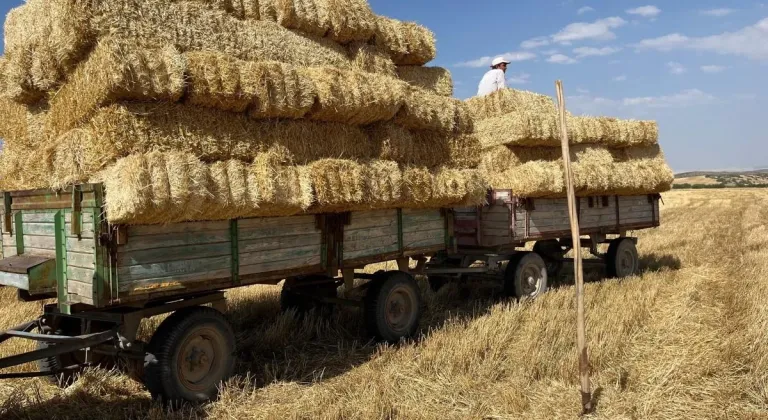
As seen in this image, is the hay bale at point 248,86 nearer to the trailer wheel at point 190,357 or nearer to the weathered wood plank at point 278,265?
the weathered wood plank at point 278,265

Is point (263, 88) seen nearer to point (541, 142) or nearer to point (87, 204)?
point (87, 204)

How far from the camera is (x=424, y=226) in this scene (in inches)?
319

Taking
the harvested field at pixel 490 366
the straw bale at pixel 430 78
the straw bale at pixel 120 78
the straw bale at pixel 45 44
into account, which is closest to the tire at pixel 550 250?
the harvested field at pixel 490 366

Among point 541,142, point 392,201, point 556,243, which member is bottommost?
point 556,243

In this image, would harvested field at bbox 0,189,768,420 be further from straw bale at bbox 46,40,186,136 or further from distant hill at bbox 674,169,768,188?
distant hill at bbox 674,169,768,188

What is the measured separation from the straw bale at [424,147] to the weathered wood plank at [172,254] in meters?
2.49

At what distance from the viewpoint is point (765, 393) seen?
495 cm

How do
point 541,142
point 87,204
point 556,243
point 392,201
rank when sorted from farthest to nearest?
point 556,243, point 541,142, point 392,201, point 87,204

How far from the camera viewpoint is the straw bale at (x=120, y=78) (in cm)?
488

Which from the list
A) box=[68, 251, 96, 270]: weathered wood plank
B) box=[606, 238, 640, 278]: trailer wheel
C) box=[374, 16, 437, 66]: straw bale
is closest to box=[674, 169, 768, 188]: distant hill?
box=[606, 238, 640, 278]: trailer wheel

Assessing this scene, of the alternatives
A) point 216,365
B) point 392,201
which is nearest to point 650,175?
point 392,201

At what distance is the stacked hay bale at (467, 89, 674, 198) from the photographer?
A: 9.71m

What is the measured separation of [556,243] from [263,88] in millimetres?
7426

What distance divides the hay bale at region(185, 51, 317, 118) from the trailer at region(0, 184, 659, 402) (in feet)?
3.72
